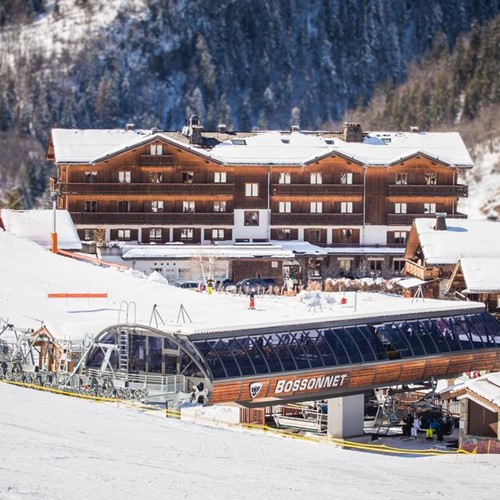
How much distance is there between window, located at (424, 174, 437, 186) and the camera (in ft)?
297

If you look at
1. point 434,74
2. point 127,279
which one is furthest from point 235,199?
point 434,74

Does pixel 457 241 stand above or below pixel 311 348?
above

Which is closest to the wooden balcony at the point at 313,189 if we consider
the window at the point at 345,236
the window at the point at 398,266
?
the window at the point at 345,236

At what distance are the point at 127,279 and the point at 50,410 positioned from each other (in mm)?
26798

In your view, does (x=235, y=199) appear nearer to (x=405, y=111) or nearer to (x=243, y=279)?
(x=243, y=279)

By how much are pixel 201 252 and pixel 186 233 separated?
6.17 m

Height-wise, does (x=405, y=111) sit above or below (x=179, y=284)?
above

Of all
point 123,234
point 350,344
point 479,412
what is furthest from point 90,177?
point 479,412

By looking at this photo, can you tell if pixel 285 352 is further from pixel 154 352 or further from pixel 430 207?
pixel 430 207

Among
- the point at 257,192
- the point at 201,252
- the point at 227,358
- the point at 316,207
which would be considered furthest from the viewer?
the point at 316,207

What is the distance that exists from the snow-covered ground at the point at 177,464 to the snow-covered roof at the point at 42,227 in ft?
126

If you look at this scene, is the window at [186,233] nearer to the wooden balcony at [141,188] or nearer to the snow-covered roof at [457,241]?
the wooden balcony at [141,188]

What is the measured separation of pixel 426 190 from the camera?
296ft

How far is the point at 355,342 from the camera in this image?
50.2 meters
